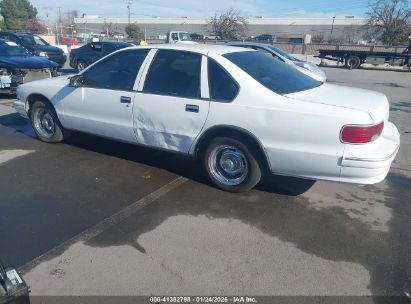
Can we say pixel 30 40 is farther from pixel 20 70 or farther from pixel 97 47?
pixel 20 70

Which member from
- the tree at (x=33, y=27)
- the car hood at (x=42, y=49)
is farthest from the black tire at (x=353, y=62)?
the tree at (x=33, y=27)

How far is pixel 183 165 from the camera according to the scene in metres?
5.08

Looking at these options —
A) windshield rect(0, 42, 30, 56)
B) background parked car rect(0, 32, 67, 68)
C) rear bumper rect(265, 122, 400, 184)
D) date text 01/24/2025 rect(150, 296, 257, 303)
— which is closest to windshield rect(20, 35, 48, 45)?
background parked car rect(0, 32, 67, 68)

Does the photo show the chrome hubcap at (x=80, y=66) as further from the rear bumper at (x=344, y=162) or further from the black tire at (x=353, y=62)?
the black tire at (x=353, y=62)

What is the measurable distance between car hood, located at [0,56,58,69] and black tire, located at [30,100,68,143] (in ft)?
14.2

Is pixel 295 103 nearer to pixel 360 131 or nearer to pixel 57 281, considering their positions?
pixel 360 131

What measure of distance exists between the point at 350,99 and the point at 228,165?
1498 millimetres

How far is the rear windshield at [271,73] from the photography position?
12.9 feet

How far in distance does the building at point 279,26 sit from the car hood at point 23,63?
167 ft

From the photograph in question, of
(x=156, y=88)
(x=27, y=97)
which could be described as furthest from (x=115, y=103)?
(x=27, y=97)

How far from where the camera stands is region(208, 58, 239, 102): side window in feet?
12.8

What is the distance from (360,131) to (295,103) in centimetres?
67

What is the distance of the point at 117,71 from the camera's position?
15.7ft

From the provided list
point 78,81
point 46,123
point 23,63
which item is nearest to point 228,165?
point 78,81
